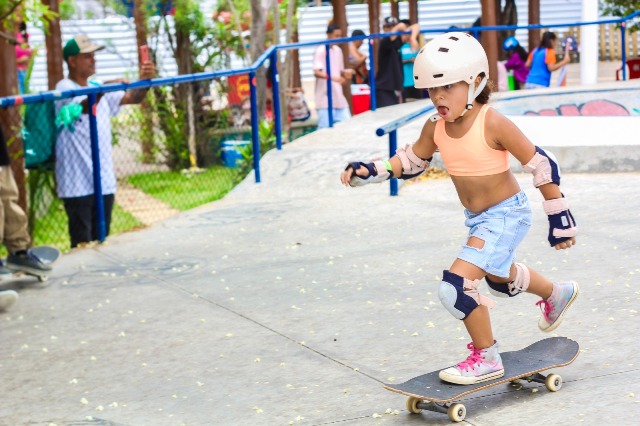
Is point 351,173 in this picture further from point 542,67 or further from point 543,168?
point 542,67

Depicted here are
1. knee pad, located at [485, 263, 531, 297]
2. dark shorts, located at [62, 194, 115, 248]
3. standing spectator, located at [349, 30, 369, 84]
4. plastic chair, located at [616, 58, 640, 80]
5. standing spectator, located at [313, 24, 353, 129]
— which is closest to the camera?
knee pad, located at [485, 263, 531, 297]

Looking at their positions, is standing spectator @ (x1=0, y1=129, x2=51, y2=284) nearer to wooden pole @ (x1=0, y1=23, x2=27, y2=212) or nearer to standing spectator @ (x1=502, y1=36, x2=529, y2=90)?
wooden pole @ (x1=0, y1=23, x2=27, y2=212)

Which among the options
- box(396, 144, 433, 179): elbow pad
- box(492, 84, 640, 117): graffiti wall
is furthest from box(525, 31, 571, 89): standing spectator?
box(396, 144, 433, 179): elbow pad

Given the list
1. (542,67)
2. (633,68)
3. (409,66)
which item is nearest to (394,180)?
(409,66)

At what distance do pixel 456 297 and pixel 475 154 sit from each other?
0.60m

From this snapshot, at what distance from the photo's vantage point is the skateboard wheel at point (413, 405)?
4.23m

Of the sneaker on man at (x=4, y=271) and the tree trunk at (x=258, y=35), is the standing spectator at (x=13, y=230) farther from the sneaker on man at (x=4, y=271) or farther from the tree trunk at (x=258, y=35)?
the tree trunk at (x=258, y=35)

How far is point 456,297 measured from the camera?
13.7 feet

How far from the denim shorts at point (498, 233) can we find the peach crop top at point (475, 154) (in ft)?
0.51

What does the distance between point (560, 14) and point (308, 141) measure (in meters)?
28.4

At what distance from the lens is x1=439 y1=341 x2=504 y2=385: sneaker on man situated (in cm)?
420

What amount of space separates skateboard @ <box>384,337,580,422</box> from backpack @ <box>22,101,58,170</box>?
495cm

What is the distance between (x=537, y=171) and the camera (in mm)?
4254

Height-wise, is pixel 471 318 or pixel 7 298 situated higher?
pixel 471 318
